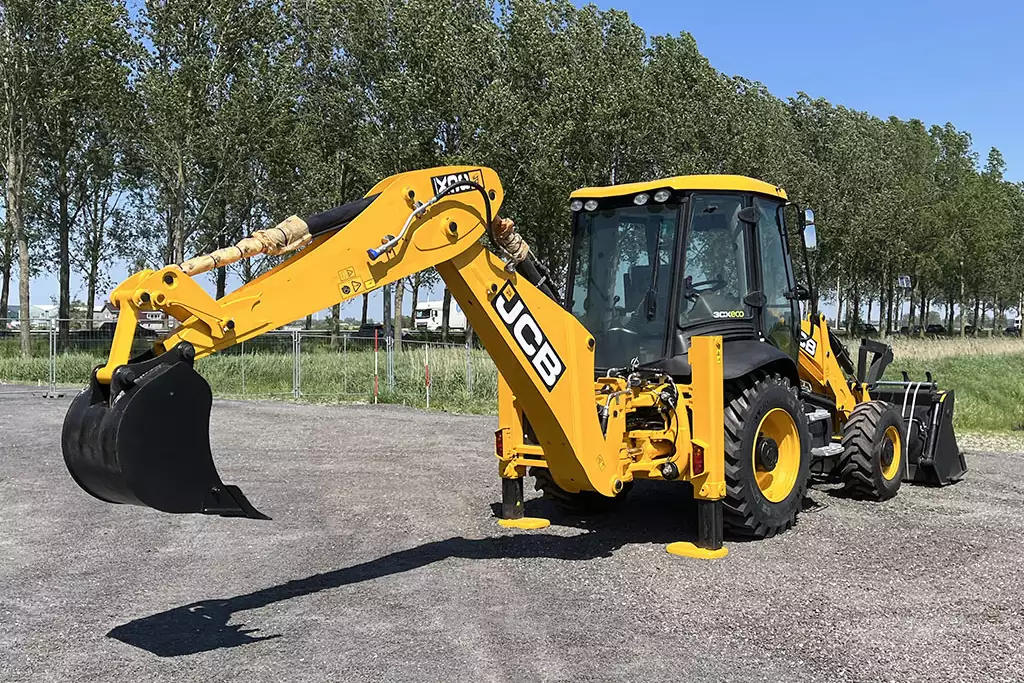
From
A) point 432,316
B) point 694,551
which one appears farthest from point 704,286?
point 432,316

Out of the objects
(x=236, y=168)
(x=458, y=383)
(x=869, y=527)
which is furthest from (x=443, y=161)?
(x=869, y=527)

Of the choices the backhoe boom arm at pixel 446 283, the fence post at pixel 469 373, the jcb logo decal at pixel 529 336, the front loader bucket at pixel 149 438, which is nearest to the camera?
the front loader bucket at pixel 149 438

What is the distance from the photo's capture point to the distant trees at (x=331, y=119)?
27828 mm

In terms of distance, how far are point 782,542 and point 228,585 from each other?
385 centimetres

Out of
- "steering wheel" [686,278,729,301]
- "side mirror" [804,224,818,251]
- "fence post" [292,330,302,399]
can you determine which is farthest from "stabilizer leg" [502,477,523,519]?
"fence post" [292,330,302,399]

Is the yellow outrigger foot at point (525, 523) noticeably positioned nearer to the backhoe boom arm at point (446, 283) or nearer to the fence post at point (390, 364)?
the backhoe boom arm at point (446, 283)

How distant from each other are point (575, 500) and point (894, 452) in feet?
10.8

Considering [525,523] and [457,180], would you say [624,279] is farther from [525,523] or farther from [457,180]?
[457,180]

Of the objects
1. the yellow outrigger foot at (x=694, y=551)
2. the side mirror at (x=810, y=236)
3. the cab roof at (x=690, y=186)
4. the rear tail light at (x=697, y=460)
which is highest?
the cab roof at (x=690, y=186)

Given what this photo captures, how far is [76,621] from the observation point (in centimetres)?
519

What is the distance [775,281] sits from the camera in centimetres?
782

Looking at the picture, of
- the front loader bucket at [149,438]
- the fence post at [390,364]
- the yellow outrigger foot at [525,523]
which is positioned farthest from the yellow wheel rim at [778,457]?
the fence post at [390,364]

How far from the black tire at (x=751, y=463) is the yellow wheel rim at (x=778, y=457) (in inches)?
1.5

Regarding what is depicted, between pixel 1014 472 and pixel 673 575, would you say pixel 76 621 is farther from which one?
pixel 1014 472
